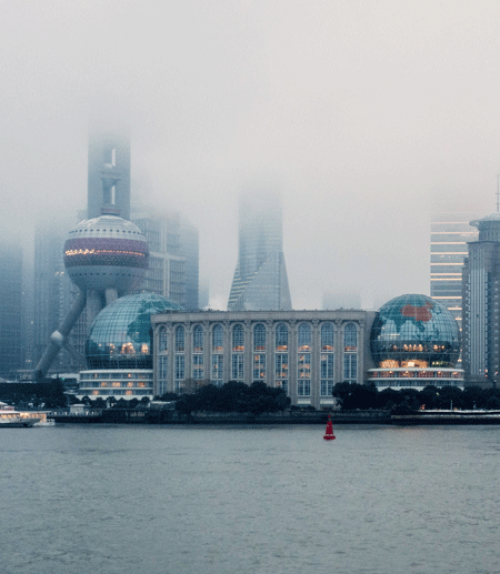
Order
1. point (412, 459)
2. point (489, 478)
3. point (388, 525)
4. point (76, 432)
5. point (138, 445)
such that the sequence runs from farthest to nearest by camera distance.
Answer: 1. point (76, 432)
2. point (138, 445)
3. point (412, 459)
4. point (489, 478)
5. point (388, 525)

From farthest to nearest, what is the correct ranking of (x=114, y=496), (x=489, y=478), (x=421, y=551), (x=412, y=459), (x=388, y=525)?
(x=412, y=459) → (x=489, y=478) → (x=114, y=496) → (x=388, y=525) → (x=421, y=551)

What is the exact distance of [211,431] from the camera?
188 metres

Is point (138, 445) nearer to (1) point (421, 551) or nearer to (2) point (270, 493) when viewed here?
(2) point (270, 493)

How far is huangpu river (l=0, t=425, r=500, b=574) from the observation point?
213 feet

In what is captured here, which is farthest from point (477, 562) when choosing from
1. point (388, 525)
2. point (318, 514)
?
point (318, 514)

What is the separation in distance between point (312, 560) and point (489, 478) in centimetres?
4309

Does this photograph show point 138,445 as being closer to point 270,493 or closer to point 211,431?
point 211,431

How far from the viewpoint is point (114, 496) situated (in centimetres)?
9150

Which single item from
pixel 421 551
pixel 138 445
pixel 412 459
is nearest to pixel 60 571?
pixel 421 551

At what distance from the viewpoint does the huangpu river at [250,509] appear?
213 feet

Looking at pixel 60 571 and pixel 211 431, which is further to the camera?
pixel 211 431

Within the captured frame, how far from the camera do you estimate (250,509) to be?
84250 millimetres

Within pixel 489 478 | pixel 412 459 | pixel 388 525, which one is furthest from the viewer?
pixel 412 459

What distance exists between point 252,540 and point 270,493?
22.8 metres
